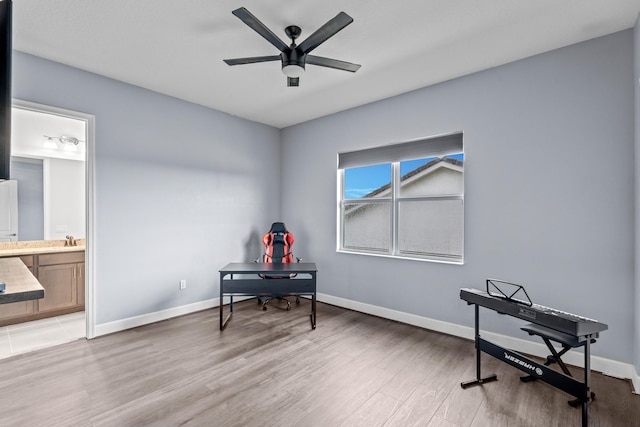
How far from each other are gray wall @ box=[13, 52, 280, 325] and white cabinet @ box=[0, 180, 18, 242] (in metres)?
1.95

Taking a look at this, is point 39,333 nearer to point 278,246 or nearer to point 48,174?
point 48,174

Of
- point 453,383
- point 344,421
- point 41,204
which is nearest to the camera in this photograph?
point 344,421

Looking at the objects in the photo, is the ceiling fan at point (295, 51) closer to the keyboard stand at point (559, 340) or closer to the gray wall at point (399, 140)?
the gray wall at point (399, 140)

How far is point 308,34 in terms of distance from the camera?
8.16 feet

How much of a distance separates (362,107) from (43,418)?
420 centimetres

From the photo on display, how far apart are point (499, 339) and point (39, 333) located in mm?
4820

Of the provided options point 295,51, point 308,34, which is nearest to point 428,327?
point 295,51

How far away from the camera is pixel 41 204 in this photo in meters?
4.25

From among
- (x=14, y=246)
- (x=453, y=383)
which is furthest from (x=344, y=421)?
(x=14, y=246)

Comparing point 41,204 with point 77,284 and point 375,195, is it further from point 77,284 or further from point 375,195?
point 375,195

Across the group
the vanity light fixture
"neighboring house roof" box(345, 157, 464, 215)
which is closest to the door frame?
the vanity light fixture

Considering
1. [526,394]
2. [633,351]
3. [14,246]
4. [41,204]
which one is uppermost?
[41,204]

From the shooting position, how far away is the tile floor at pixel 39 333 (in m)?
2.93

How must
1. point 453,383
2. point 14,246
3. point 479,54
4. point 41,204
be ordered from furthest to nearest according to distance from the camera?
1. point 41,204
2. point 14,246
3. point 479,54
4. point 453,383
